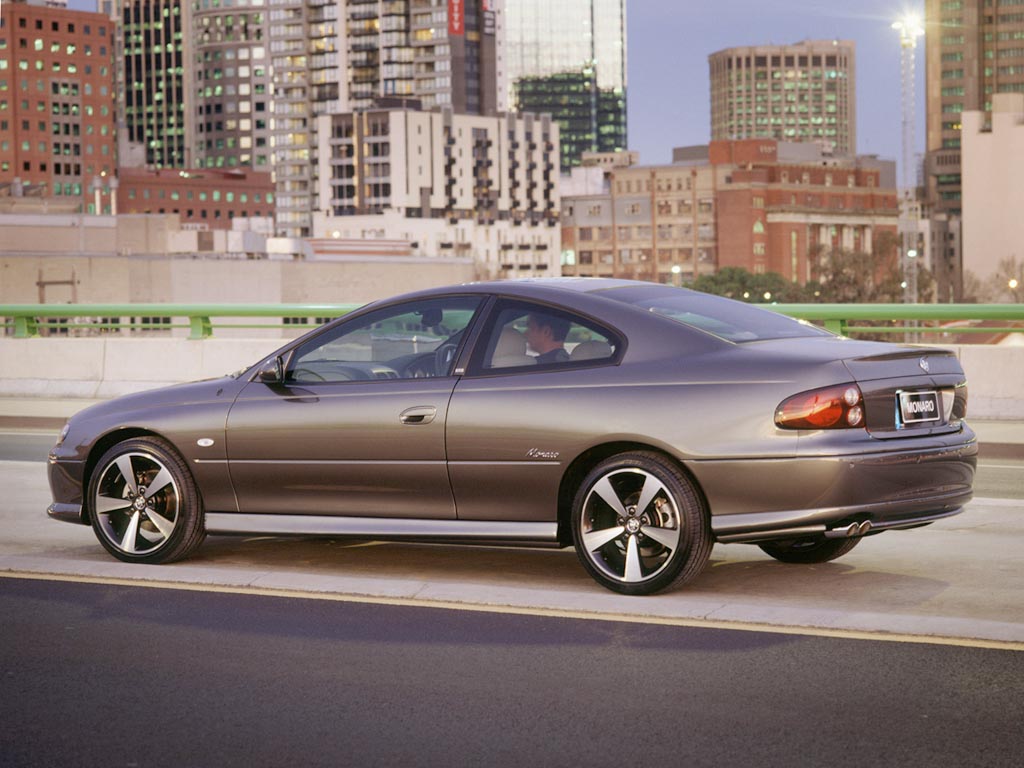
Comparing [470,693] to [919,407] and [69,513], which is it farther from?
[69,513]

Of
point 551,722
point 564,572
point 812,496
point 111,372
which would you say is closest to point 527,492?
point 564,572

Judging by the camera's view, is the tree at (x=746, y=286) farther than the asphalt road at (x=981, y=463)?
Yes

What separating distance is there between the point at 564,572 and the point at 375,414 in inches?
49.1

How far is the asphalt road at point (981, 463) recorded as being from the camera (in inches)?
441

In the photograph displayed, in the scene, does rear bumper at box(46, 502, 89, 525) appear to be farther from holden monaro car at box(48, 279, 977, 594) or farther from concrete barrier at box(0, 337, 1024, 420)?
concrete barrier at box(0, 337, 1024, 420)

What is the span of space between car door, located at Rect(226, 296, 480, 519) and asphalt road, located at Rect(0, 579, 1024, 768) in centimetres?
80

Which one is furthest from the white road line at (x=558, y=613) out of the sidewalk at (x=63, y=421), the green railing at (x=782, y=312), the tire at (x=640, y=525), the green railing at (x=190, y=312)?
the green railing at (x=190, y=312)

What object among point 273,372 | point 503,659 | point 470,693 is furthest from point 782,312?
point 470,693

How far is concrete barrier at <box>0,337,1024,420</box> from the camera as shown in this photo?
65.2ft

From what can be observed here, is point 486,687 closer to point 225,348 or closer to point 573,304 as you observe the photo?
point 573,304

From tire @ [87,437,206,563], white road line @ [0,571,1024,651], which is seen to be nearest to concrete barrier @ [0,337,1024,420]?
tire @ [87,437,206,563]

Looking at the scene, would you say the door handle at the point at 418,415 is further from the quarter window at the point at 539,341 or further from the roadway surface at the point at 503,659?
the roadway surface at the point at 503,659

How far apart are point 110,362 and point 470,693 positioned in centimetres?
1589

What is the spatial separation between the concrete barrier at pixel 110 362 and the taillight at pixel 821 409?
12282mm
